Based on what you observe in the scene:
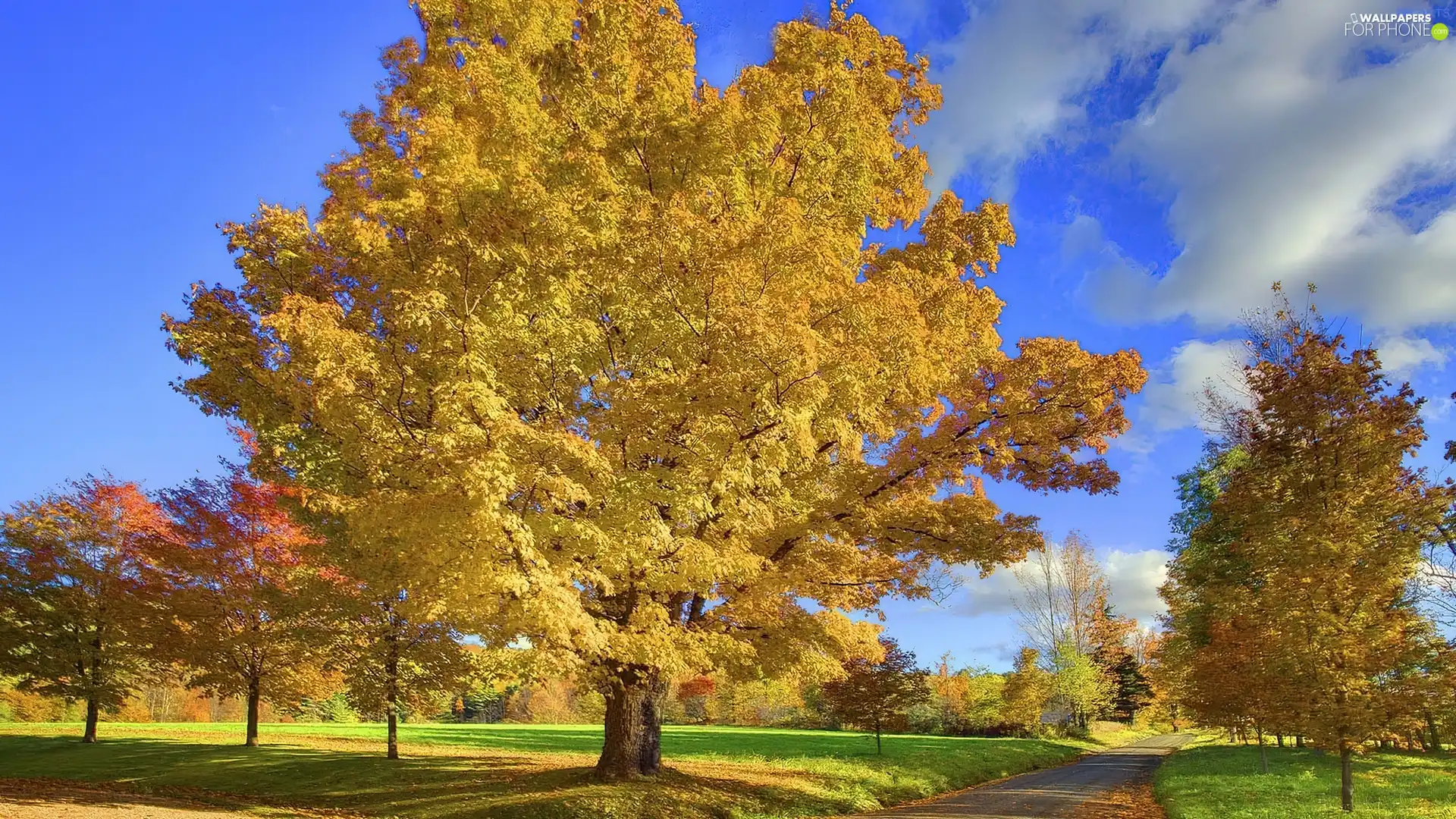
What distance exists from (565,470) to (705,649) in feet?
11.9

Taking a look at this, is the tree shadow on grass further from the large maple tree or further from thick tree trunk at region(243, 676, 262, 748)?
the large maple tree

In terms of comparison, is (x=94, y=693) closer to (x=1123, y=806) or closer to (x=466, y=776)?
(x=466, y=776)

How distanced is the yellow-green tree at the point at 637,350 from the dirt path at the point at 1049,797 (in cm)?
479

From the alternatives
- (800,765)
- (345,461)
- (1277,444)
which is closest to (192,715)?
(800,765)

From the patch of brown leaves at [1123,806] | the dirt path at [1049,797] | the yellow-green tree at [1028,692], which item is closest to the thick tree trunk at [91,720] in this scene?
the dirt path at [1049,797]

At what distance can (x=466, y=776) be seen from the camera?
15852 millimetres

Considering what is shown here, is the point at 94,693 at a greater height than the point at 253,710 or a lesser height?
greater

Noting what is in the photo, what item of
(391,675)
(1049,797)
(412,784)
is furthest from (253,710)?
(1049,797)

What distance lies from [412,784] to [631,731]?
557 cm

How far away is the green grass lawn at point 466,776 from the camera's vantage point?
40.5 feet

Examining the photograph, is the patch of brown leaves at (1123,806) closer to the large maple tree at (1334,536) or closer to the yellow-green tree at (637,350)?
the large maple tree at (1334,536)

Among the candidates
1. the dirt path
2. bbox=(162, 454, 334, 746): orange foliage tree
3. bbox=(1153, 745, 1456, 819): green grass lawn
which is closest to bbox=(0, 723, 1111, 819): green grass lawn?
the dirt path

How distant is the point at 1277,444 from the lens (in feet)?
53.8

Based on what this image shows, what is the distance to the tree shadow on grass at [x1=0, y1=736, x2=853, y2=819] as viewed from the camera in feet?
39.4
